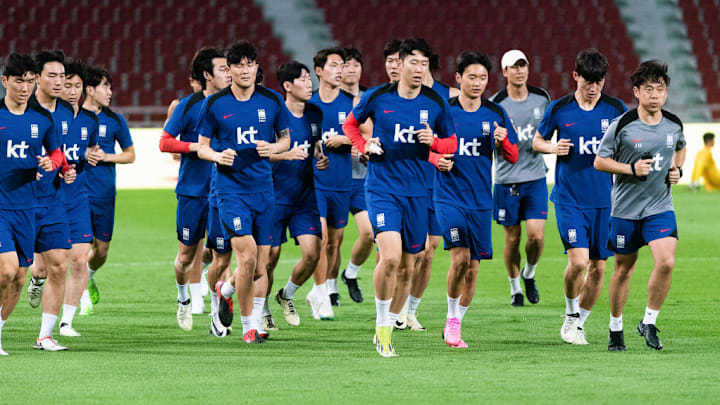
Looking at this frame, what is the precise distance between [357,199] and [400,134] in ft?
10.4

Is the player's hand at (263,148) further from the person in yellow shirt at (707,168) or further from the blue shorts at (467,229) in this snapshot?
the person in yellow shirt at (707,168)

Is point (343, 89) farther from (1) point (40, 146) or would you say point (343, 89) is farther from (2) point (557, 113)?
(1) point (40, 146)

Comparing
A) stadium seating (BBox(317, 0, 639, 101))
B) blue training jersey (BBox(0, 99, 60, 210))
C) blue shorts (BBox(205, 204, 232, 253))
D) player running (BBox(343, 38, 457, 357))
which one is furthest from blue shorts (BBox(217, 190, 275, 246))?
stadium seating (BBox(317, 0, 639, 101))

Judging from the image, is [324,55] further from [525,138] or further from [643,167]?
[643,167]

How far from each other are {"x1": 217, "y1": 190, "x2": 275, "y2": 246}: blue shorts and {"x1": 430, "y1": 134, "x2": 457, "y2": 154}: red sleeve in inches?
60.2

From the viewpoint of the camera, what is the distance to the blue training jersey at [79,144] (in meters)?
9.55

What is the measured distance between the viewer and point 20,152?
8.27 meters

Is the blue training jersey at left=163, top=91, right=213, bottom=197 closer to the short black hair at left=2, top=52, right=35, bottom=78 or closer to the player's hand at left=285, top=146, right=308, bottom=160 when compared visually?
the player's hand at left=285, top=146, right=308, bottom=160

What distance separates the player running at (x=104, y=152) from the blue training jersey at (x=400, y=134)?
10.7 ft

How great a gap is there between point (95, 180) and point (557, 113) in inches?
180

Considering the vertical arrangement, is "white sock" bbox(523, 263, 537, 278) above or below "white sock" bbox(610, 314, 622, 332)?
below

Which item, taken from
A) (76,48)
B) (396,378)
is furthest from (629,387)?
(76,48)

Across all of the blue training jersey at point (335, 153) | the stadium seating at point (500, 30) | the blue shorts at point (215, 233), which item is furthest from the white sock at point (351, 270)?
the stadium seating at point (500, 30)

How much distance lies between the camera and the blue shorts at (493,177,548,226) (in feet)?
37.6
